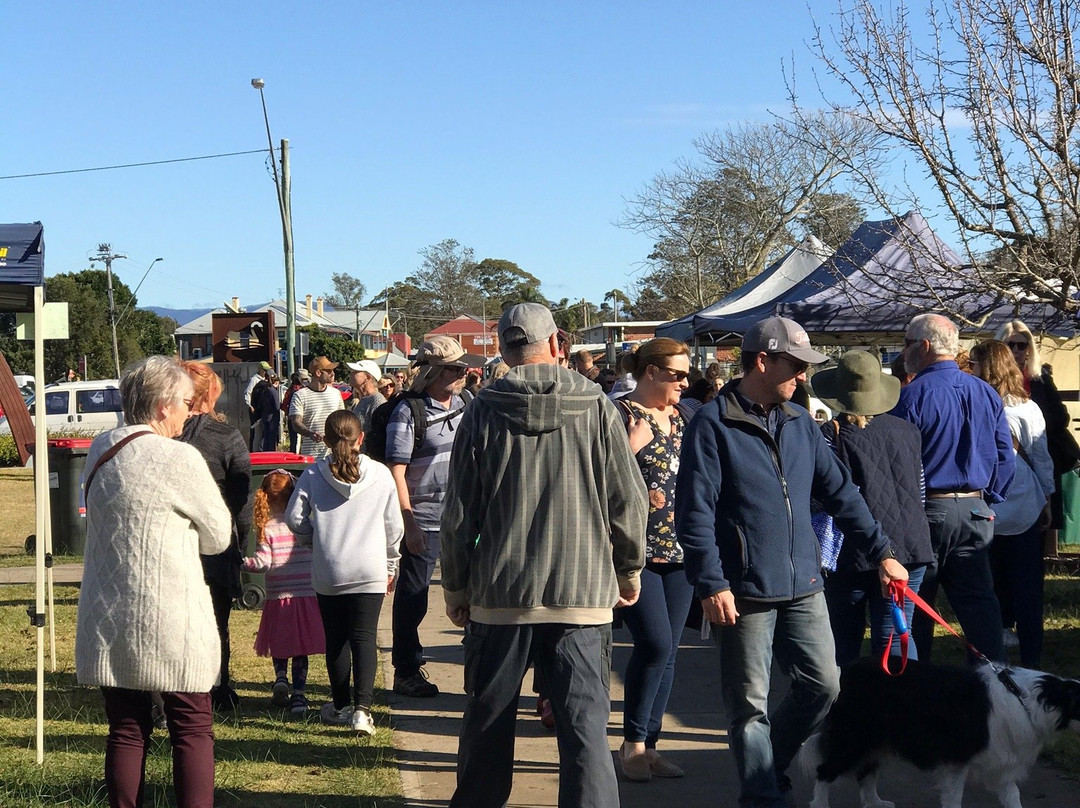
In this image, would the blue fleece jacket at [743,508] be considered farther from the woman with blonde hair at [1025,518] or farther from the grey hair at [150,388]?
the woman with blonde hair at [1025,518]

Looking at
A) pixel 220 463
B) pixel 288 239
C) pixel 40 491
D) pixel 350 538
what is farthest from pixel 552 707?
pixel 288 239

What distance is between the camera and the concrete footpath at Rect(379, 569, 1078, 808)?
4.96 metres

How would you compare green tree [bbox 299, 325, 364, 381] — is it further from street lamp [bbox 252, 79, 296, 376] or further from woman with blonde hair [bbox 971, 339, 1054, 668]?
woman with blonde hair [bbox 971, 339, 1054, 668]

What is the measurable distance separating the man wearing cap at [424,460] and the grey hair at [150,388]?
2.28 metres

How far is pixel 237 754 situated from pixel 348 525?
1.16m

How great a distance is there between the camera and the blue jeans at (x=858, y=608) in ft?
17.1

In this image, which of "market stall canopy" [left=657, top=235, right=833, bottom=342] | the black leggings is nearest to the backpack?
the black leggings

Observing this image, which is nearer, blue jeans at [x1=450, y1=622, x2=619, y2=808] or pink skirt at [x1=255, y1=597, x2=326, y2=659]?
blue jeans at [x1=450, y1=622, x2=619, y2=808]

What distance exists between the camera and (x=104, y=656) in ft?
12.8

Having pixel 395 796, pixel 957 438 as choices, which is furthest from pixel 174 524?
pixel 957 438

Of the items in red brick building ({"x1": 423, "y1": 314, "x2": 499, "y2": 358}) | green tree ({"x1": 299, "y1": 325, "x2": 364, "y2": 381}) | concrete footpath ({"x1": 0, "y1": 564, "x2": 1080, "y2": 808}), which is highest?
red brick building ({"x1": 423, "y1": 314, "x2": 499, "y2": 358})

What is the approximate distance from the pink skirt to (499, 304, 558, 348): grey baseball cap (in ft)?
9.82

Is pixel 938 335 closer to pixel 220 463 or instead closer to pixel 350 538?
pixel 350 538

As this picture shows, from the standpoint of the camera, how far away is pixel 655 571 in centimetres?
522
